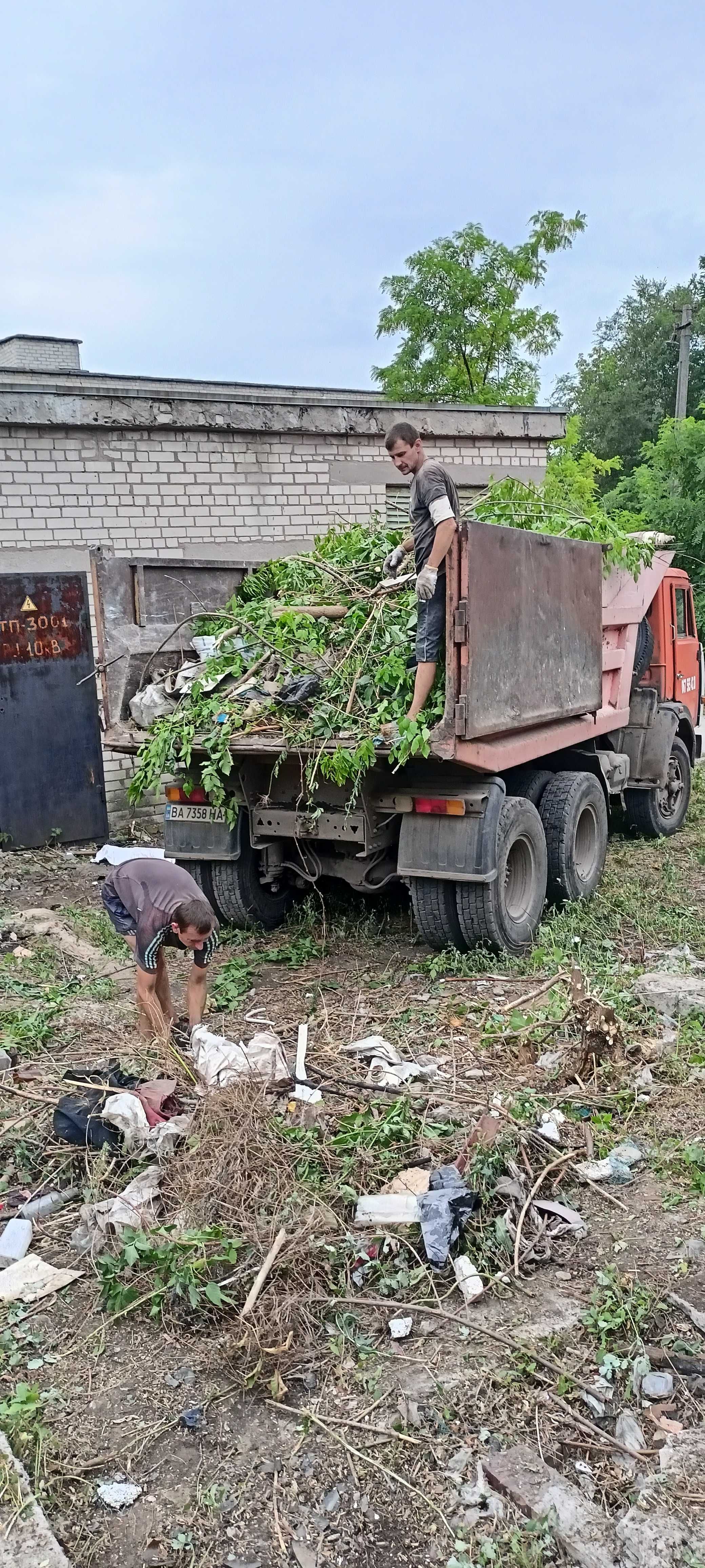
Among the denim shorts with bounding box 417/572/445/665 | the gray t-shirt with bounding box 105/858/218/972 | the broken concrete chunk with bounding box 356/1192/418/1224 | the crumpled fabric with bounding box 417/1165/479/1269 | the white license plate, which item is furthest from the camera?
the white license plate

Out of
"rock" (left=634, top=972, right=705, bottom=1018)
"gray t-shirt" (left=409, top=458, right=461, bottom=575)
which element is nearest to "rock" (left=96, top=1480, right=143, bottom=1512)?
"rock" (left=634, top=972, right=705, bottom=1018)

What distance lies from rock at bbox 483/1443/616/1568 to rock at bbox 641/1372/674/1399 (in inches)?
15.1

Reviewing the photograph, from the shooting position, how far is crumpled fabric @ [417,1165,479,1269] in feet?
11.5

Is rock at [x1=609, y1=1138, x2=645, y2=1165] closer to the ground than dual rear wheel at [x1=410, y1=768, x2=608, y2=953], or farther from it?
closer to the ground

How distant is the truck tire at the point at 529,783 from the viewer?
7.08 metres

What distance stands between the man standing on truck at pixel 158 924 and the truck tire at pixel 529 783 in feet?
8.35

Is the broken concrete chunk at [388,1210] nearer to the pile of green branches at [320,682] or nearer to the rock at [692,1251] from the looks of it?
the rock at [692,1251]

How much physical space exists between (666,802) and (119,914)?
5867 mm

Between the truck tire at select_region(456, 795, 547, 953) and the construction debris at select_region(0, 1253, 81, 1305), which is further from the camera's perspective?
the truck tire at select_region(456, 795, 547, 953)

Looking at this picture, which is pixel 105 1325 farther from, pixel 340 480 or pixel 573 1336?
pixel 340 480

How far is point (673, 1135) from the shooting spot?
4.35 m

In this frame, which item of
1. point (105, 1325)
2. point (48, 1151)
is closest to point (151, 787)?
point (48, 1151)

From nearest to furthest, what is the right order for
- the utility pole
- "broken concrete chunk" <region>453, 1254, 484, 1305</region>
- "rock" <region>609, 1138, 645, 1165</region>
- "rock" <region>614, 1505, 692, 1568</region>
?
"rock" <region>614, 1505, 692, 1568</region> < "broken concrete chunk" <region>453, 1254, 484, 1305</region> < "rock" <region>609, 1138, 645, 1165</region> < the utility pole

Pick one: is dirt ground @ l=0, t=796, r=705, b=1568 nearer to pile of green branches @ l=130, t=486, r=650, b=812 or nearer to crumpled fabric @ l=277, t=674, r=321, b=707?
pile of green branches @ l=130, t=486, r=650, b=812
